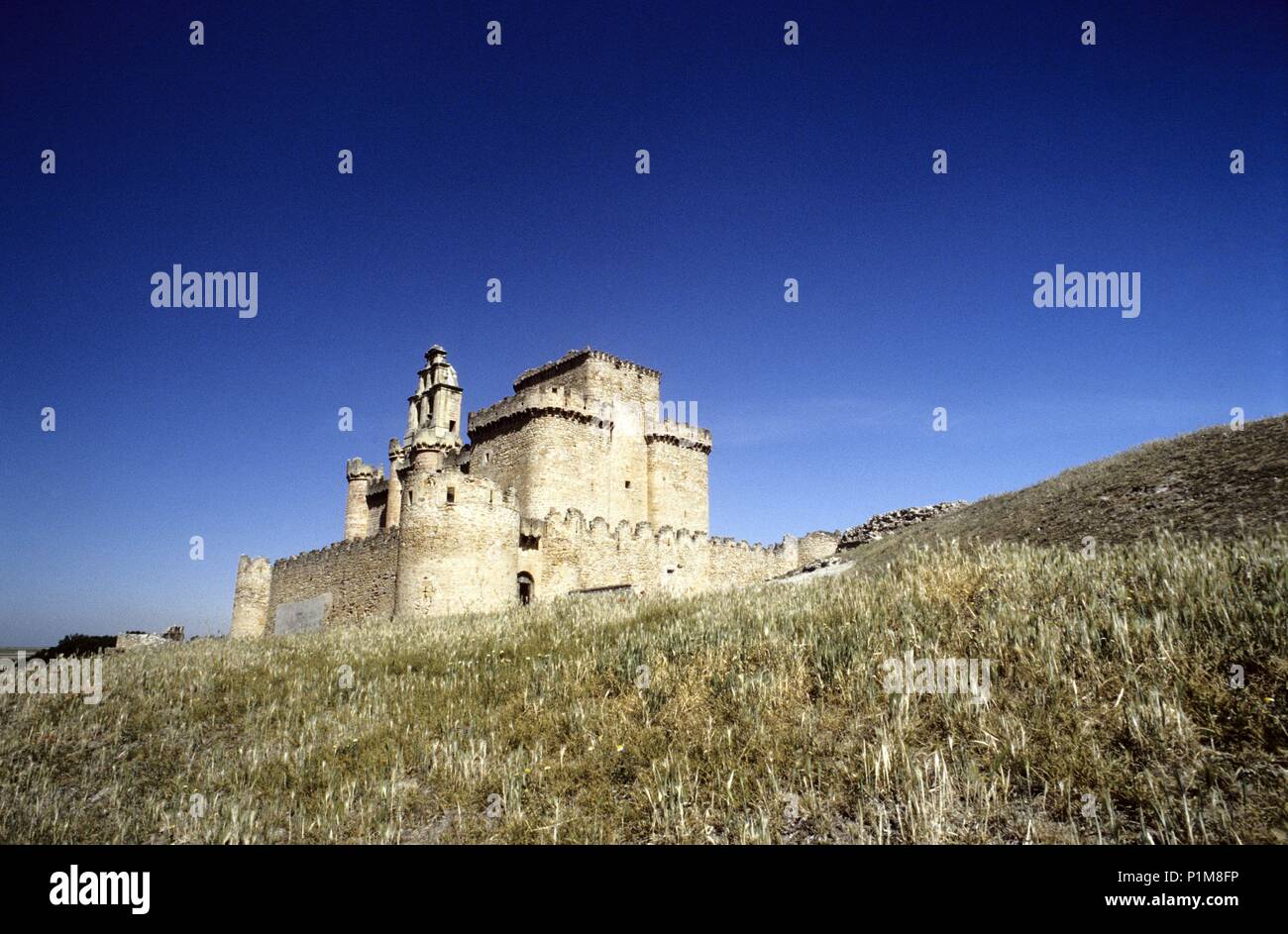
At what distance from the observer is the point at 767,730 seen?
4.40 metres

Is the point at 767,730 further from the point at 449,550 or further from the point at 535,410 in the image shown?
the point at 535,410

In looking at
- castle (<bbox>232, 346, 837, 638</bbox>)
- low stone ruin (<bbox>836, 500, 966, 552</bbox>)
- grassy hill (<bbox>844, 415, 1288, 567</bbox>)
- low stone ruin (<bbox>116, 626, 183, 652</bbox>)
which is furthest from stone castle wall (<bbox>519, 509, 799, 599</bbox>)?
low stone ruin (<bbox>116, 626, 183, 652</bbox>)

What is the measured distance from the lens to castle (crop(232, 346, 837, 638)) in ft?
71.5

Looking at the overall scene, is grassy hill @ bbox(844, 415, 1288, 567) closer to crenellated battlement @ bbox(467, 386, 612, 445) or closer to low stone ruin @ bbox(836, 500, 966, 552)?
low stone ruin @ bbox(836, 500, 966, 552)

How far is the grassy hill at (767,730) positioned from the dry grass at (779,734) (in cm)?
2

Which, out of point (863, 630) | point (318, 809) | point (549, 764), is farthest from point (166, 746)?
point (863, 630)

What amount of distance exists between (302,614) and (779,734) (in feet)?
101

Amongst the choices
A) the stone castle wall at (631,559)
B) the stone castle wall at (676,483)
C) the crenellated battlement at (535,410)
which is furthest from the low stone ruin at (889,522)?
the crenellated battlement at (535,410)

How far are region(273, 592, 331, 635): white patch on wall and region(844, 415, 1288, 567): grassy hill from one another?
74.9 ft

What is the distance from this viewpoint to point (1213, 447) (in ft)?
44.9

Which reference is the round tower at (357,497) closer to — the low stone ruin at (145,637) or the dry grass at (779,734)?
the low stone ruin at (145,637)

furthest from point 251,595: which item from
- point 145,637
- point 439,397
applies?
point 439,397

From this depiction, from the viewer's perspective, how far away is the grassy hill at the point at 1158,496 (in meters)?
10.7

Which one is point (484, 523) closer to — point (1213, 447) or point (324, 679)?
point (324, 679)
